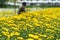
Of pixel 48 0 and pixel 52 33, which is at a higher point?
pixel 52 33

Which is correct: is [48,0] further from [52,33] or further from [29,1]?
[52,33]

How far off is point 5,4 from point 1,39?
3547 cm

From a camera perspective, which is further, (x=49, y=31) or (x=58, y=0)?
(x=58, y=0)

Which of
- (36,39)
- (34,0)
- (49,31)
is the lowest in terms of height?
(34,0)

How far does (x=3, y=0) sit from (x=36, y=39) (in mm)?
34893

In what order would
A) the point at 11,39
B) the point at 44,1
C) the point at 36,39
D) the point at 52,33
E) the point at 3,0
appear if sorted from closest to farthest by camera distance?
the point at 36,39 < the point at 11,39 < the point at 52,33 < the point at 3,0 < the point at 44,1

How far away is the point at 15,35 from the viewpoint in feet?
13.9

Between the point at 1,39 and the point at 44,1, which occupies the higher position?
the point at 1,39

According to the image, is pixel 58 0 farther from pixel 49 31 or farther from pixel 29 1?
pixel 49 31

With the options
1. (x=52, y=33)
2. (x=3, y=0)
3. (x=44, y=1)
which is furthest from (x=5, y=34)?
(x=44, y=1)

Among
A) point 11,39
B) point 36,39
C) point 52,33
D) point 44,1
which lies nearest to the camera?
point 36,39

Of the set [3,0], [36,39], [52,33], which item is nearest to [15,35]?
[36,39]

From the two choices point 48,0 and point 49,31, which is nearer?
point 49,31

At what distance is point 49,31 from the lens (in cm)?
530
